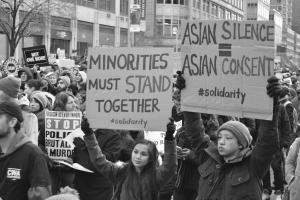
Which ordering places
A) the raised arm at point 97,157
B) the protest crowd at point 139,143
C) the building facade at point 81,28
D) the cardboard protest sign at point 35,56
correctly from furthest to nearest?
the building facade at point 81,28, the cardboard protest sign at point 35,56, the raised arm at point 97,157, the protest crowd at point 139,143

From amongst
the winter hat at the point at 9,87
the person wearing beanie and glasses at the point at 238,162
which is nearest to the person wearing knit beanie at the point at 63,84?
the winter hat at the point at 9,87

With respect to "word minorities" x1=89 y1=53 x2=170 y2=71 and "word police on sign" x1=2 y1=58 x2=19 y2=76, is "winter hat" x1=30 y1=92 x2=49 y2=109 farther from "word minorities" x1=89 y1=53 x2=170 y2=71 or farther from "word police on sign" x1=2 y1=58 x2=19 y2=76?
"word police on sign" x1=2 y1=58 x2=19 y2=76

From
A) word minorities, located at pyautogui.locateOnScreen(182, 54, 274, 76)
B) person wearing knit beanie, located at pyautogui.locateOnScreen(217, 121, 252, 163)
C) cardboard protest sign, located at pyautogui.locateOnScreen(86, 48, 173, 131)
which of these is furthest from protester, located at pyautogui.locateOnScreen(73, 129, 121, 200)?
person wearing knit beanie, located at pyautogui.locateOnScreen(217, 121, 252, 163)

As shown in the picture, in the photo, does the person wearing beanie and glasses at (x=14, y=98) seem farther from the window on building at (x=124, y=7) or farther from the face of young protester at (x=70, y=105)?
the window on building at (x=124, y=7)

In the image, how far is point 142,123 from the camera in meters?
5.39

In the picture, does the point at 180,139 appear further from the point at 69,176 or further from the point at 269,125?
the point at 269,125

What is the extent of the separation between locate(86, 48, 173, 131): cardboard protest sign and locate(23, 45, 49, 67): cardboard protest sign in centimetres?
1123

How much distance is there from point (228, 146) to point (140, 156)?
0.84 metres

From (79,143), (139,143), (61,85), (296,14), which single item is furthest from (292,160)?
(296,14)

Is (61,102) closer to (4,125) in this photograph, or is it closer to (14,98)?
(14,98)

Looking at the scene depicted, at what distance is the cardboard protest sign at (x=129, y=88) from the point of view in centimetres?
537

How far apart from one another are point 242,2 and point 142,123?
9618 centimetres

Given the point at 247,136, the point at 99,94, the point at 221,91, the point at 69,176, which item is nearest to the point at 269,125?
the point at 247,136

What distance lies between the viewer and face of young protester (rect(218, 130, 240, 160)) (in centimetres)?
476
